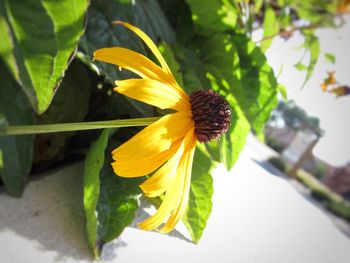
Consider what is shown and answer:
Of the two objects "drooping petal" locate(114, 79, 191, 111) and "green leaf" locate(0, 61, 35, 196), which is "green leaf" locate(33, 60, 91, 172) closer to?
"green leaf" locate(0, 61, 35, 196)

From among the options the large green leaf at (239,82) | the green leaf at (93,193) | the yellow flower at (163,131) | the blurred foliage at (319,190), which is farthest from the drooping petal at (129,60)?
the blurred foliage at (319,190)

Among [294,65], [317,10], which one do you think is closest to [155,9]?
[294,65]

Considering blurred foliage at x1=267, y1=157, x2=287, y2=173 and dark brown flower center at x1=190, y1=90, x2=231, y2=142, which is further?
A: blurred foliage at x1=267, y1=157, x2=287, y2=173

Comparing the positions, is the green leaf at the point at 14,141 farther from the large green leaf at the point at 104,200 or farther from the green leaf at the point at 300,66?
the green leaf at the point at 300,66

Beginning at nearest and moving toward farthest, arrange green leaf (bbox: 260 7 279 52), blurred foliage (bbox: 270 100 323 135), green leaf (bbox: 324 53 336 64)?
green leaf (bbox: 260 7 279 52)
green leaf (bbox: 324 53 336 64)
blurred foliage (bbox: 270 100 323 135)

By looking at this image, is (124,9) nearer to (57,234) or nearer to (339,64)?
(57,234)

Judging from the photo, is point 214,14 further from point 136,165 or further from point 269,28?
point 136,165

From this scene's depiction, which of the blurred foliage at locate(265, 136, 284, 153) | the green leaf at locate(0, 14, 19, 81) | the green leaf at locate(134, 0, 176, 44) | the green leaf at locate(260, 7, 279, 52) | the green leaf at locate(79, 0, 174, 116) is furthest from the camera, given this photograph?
the blurred foliage at locate(265, 136, 284, 153)

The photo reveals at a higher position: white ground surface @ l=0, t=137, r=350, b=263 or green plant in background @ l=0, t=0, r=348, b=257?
green plant in background @ l=0, t=0, r=348, b=257

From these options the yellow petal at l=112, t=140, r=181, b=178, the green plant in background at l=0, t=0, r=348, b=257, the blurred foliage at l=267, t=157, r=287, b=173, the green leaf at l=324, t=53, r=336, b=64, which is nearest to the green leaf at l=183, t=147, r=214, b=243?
the green plant in background at l=0, t=0, r=348, b=257
